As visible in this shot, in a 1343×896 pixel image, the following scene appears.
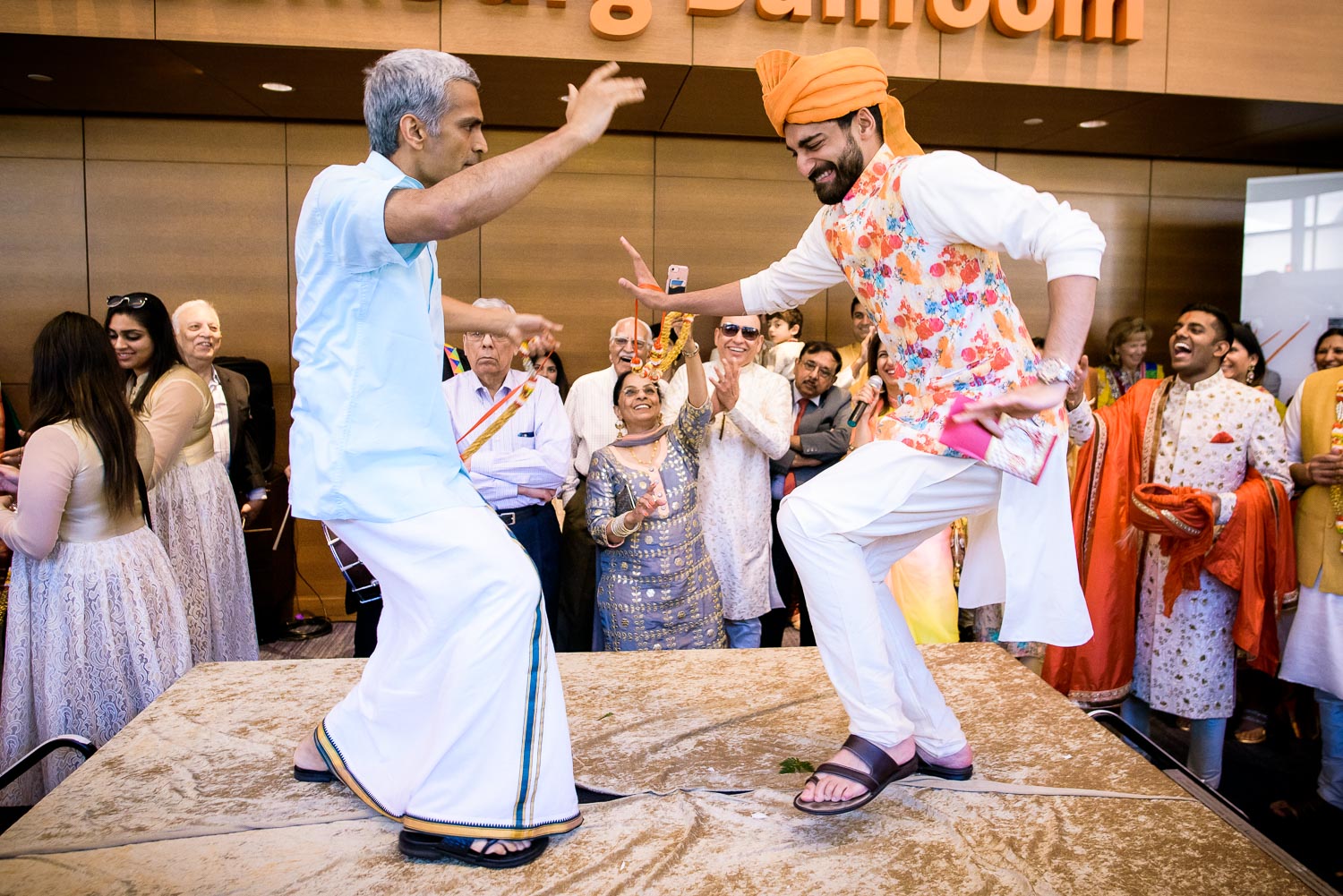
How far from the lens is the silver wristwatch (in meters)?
1.81

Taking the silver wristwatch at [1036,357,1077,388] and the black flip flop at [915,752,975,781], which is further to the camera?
the black flip flop at [915,752,975,781]

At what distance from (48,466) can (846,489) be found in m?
2.19

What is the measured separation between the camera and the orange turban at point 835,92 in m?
2.08

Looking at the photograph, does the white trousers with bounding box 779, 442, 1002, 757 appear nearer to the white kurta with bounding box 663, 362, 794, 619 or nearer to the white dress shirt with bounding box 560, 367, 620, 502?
the white kurta with bounding box 663, 362, 794, 619

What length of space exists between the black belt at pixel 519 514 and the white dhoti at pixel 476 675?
67.5 inches

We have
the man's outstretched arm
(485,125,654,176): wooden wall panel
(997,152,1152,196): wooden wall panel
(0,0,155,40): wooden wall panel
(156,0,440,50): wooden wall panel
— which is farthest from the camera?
(997,152,1152,196): wooden wall panel

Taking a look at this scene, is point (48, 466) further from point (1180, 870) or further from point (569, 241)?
point (569, 241)

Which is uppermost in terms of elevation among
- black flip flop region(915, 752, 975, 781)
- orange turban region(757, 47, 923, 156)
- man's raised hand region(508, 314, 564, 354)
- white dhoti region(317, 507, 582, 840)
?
orange turban region(757, 47, 923, 156)

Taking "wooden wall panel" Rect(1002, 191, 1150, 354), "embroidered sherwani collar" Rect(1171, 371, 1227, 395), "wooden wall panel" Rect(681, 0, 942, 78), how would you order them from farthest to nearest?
"wooden wall panel" Rect(1002, 191, 1150, 354) < "wooden wall panel" Rect(681, 0, 942, 78) < "embroidered sherwani collar" Rect(1171, 371, 1227, 395)

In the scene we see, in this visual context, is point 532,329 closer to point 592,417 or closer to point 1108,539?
point 592,417

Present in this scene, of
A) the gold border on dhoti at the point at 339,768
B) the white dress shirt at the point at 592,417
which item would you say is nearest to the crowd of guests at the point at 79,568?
the gold border on dhoti at the point at 339,768

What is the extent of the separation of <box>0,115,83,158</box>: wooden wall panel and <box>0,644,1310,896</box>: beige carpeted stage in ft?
15.3

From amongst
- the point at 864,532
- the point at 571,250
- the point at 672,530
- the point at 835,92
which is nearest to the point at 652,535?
the point at 672,530

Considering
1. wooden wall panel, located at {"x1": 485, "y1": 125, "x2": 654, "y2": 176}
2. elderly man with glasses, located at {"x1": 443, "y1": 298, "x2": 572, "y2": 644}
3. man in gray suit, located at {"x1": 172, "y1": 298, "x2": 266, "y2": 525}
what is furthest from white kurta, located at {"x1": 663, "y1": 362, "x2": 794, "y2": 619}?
wooden wall panel, located at {"x1": 485, "y1": 125, "x2": 654, "y2": 176}
